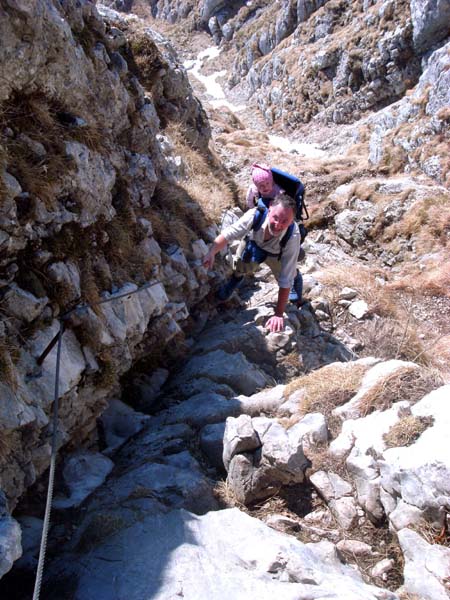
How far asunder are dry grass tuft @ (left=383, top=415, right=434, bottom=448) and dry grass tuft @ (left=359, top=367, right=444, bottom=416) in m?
0.52

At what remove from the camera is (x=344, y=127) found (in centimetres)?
4084

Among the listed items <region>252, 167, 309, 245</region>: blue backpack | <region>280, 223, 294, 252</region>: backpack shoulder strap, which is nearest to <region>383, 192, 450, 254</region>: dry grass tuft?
<region>252, 167, 309, 245</region>: blue backpack

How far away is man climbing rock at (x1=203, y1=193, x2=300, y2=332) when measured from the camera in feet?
22.5

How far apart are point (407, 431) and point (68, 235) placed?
14.3ft

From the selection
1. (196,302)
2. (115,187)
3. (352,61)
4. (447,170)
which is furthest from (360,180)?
(352,61)

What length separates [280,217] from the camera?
6.79 m

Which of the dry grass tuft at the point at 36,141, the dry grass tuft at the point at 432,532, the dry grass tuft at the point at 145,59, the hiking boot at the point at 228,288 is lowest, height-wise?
the dry grass tuft at the point at 432,532

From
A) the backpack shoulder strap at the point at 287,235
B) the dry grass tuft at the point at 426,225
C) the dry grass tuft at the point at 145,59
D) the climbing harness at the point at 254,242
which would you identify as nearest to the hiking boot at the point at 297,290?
the climbing harness at the point at 254,242

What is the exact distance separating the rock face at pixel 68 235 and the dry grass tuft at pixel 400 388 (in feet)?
10.2

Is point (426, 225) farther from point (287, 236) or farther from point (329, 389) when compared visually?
point (329, 389)

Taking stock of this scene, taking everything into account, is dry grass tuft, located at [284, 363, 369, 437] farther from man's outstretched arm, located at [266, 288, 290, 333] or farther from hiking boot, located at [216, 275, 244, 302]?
hiking boot, located at [216, 275, 244, 302]

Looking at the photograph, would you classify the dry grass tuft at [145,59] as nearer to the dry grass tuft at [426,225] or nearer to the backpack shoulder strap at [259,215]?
the backpack shoulder strap at [259,215]

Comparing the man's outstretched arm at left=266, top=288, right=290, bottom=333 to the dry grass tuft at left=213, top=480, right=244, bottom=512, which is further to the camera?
the man's outstretched arm at left=266, top=288, right=290, bottom=333

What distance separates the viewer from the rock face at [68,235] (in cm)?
450
